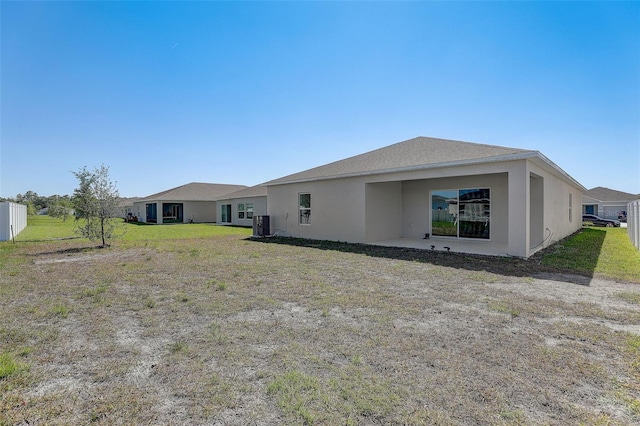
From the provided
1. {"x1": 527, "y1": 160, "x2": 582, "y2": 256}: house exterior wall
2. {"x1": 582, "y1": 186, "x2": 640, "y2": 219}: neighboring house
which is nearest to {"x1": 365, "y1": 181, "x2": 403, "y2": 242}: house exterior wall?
{"x1": 527, "y1": 160, "x2": 582, "y2": 256}: house exterior wall

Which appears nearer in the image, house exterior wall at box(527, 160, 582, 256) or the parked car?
house exterior wall at box(527, 160, 582, 256)

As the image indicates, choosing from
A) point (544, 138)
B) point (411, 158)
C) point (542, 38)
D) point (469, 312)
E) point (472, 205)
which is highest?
point (542, 38)

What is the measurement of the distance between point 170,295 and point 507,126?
15466 mm

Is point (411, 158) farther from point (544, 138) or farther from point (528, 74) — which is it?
point (544, 138)

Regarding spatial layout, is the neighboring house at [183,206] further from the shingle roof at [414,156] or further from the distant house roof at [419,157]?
the distant house roof at [419,157]

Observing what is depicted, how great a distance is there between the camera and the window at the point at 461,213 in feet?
40.3

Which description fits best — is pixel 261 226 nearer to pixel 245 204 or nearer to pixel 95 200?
pixel 95 200

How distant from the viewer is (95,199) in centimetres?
Answer: 1252

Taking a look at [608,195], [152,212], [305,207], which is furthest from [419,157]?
[608,195]

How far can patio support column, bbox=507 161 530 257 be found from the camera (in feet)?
28.7

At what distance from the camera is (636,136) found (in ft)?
51.9

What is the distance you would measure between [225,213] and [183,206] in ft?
17.7

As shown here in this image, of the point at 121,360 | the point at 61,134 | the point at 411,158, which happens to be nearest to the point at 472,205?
the point at 411,158

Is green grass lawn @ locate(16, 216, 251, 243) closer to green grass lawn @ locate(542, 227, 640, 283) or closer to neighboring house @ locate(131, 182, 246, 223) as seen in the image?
neighboring house @ locate(131, 182, 246, 223)
